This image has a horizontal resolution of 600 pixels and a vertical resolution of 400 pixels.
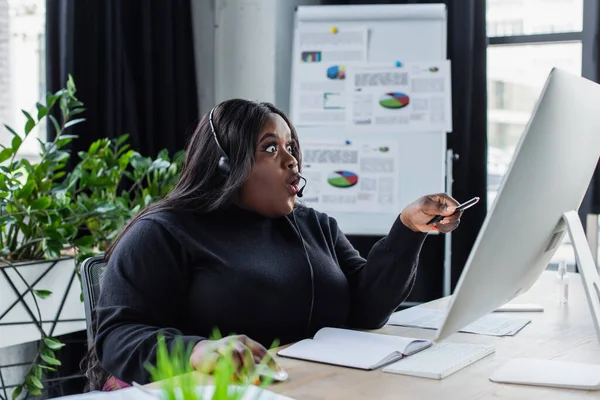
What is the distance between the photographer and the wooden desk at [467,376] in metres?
1.09

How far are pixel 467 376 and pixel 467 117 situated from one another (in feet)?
8.56

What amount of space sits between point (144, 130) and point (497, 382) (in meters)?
Result: 2.59

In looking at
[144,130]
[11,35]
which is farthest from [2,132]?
[144,130]

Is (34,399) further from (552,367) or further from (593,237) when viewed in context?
(593,237)

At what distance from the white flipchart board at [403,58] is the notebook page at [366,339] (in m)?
1.98

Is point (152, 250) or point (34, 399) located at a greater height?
point (152, 250)

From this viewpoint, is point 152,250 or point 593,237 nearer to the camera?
point 152,250

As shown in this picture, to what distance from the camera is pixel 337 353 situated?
51.1 inches

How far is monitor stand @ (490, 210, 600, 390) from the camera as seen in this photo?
112 centimetres

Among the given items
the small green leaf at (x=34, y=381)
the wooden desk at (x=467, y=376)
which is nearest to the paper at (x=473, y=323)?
the wooden desk at (x=467, y=376)

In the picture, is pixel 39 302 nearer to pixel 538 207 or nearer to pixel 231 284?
pixel 231 284

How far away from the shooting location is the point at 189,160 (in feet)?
5.29

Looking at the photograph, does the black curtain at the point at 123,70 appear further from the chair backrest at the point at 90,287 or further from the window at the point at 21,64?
the chair backrest at the point at 90,287

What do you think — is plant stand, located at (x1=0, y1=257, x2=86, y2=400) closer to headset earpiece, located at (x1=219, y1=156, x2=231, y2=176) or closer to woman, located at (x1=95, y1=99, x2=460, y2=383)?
woman, located at (x1=95, y1=99, x2=460, y2=383)
